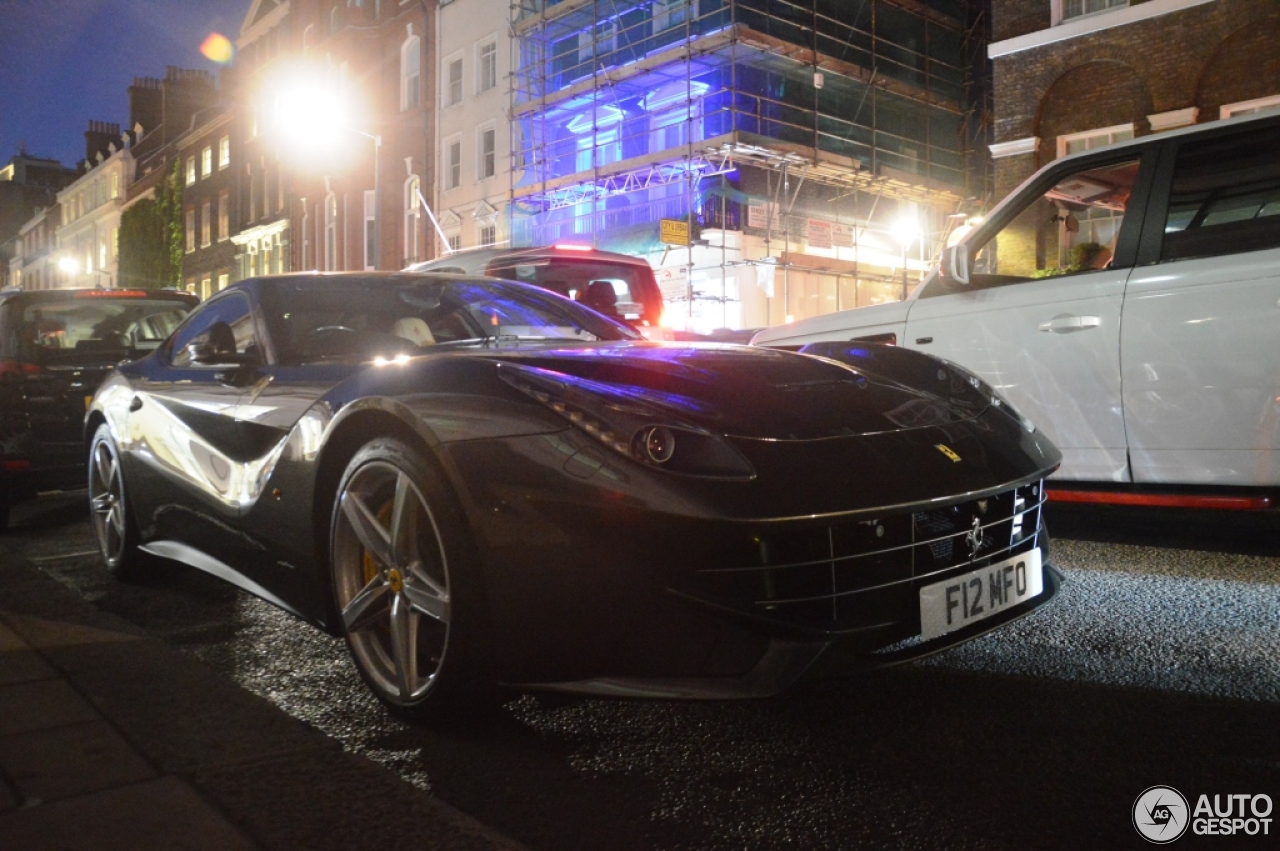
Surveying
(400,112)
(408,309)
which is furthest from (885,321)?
(400,112)

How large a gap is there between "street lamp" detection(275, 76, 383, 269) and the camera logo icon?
34855 mm

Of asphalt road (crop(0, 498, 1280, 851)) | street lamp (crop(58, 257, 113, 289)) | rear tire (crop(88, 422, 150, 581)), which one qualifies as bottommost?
asphalt road (crop(0, 498, 1280, 851))

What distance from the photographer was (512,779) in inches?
93.6

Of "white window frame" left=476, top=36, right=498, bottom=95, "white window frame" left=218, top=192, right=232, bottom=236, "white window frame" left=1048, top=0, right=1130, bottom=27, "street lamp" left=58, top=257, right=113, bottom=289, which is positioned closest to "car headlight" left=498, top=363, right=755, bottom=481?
"white window frame" left=1048, top=0, right=1130, bottom=27

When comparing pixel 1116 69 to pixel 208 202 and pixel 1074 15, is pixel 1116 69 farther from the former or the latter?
pixel 208 202

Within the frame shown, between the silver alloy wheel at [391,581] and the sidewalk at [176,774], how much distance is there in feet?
0.83

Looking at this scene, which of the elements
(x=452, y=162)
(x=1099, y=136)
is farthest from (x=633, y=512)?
(x=452, y=162)

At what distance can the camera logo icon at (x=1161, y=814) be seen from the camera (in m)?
1.99

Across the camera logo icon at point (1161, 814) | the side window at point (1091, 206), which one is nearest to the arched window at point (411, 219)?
the side window at point (1091, 206)

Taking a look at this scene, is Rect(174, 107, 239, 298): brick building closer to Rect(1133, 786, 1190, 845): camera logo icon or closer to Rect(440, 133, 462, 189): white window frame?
Rect(440, 133, 462, 189): white window frame

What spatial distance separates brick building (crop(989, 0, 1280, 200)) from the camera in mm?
15797

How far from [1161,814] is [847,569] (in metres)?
0.76

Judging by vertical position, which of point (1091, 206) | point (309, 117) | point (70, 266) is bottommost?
point (1091, 206)

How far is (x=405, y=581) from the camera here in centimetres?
272
